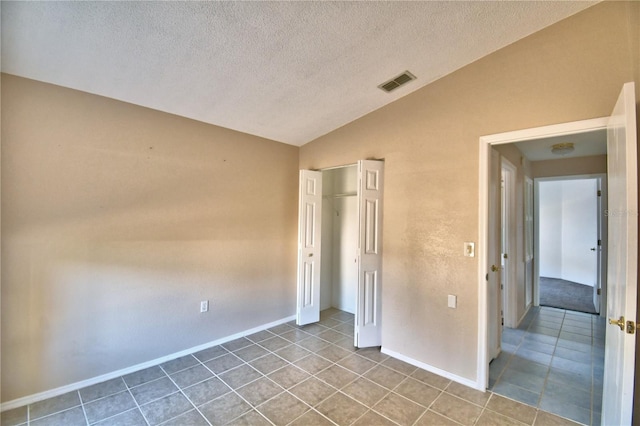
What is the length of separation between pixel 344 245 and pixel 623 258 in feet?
10.8

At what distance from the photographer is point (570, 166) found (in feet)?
14.3

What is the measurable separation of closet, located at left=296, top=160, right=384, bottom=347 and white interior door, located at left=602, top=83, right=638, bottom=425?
6.11ft

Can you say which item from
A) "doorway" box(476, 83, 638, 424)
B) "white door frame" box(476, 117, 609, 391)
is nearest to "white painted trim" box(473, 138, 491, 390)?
"white door frame" box(476, 117, 609, 391)

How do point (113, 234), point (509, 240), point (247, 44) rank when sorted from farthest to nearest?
point (509, 240)
point (113, 234)
point (247, 44)

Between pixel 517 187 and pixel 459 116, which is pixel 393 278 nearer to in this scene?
pixel 459 116

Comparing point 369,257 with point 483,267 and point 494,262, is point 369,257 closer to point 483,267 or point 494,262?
point 483,267

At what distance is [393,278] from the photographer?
304cm

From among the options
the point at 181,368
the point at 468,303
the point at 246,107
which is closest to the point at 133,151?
the point at 246,107

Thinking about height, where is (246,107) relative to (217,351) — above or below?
above

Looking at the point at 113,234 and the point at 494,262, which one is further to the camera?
the point at 494,262

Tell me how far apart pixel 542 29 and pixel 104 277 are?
4.20m

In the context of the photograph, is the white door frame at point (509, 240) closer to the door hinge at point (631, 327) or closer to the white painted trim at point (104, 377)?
the door hinge at point (631, 327)

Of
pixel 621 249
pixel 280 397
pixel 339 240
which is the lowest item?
pixel 280 397

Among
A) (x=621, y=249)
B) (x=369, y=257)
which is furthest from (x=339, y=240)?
(x=621, y=249)
